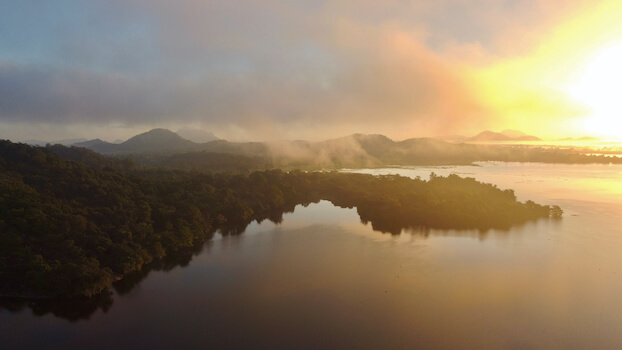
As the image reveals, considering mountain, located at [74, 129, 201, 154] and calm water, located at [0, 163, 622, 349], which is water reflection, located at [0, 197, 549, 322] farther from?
mountain, located at [74, 129, 201, 154]

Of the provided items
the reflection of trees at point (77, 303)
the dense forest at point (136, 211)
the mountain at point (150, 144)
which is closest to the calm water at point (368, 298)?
the reflection of trees at point (77, 303)

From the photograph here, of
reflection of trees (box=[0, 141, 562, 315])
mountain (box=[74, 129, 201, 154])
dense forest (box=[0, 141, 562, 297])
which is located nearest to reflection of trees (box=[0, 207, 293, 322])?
reflection of trees (box=[0, 141, 562, 315])

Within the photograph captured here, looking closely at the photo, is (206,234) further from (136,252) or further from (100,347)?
(100,347)

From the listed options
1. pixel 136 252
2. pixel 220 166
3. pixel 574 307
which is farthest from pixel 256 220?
pixel 220 166

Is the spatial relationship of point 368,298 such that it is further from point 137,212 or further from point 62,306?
point 137,212

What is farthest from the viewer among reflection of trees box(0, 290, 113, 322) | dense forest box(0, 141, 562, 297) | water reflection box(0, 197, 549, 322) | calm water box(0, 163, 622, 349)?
dense forest box(0, 141, 562, 297)

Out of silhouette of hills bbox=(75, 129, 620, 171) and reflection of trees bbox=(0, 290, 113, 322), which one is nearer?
reflection of trees bbox=(0, 290, 113, 322)

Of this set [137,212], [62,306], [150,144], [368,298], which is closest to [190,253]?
[137,212]

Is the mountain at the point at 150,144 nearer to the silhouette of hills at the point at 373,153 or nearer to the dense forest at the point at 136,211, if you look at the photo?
the silhouette of hills at the point at 373,153
